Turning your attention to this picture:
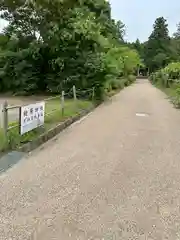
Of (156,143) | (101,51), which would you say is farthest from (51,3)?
(156,143)

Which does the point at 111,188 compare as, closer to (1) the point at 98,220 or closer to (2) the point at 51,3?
(1) the point at 98,220

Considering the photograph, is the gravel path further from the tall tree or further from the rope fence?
the tall tree

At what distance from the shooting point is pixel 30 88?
2267cm

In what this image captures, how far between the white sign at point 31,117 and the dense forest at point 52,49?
34.1 ft

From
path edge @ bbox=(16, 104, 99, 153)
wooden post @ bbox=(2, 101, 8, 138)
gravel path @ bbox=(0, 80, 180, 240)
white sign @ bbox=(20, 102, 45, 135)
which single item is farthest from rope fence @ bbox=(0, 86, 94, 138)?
gravel path @ bbox=(0, 80, 180, 240)

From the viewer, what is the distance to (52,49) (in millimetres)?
21969

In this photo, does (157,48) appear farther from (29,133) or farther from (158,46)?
(29,133)

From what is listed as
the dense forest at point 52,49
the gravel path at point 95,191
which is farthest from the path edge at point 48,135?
the dense forest at point 52,49

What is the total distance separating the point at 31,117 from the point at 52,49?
13.7 m

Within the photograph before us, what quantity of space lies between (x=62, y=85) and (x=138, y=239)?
1792 centimetres

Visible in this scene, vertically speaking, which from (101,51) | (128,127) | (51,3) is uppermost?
(51,3)

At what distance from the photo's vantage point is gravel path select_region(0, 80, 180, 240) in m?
4.14

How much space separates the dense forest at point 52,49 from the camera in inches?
809

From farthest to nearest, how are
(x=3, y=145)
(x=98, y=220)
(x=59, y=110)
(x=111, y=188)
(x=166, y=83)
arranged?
(x=166, y=83)
(x=59, y=110)
(x=3, y=145)
(x=111, y=188)
(x=98, y=220)
